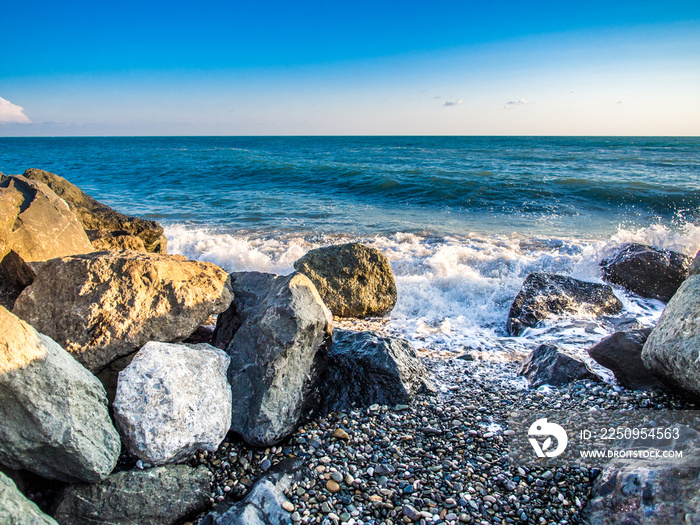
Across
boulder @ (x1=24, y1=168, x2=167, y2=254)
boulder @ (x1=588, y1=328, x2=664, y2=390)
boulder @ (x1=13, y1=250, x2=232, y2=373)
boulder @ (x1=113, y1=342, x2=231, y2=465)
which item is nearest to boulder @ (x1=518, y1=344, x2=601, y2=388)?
boulder @ (x1=588, y1=328, x2=664, y2=390)

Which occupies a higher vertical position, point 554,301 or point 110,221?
point 110,221

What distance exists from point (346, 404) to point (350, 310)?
9.01 feet

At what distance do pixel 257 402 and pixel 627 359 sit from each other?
156 inches

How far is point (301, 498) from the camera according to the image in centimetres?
299

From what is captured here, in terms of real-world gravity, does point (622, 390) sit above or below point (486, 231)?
below

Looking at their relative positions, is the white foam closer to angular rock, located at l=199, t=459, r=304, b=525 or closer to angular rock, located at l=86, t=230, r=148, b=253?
angular rock, located at l=86, t=230, r=148, b=253

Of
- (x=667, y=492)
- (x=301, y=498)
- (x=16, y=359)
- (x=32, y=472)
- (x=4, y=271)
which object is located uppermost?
(x=4, y=271)

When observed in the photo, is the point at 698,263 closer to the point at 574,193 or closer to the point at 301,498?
the point at 301,498

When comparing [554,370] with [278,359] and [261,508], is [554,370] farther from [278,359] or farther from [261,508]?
[261,508]

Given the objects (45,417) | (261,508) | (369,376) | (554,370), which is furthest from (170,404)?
(554,370)

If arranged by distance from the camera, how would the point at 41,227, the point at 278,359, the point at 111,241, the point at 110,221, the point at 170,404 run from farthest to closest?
1. the point at 110,221
2. the point at 111,241
3. the point at 41,227
4. the point at 278,359
5. the point at 170,404

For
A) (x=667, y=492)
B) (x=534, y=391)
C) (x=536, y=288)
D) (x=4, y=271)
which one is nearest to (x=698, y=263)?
(x=536, y=288)

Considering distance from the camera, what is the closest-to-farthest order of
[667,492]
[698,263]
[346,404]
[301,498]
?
1. [667,492]
2. [301,498]
3. [346,404]
4. [698,263]

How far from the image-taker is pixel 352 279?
22.5 ft
